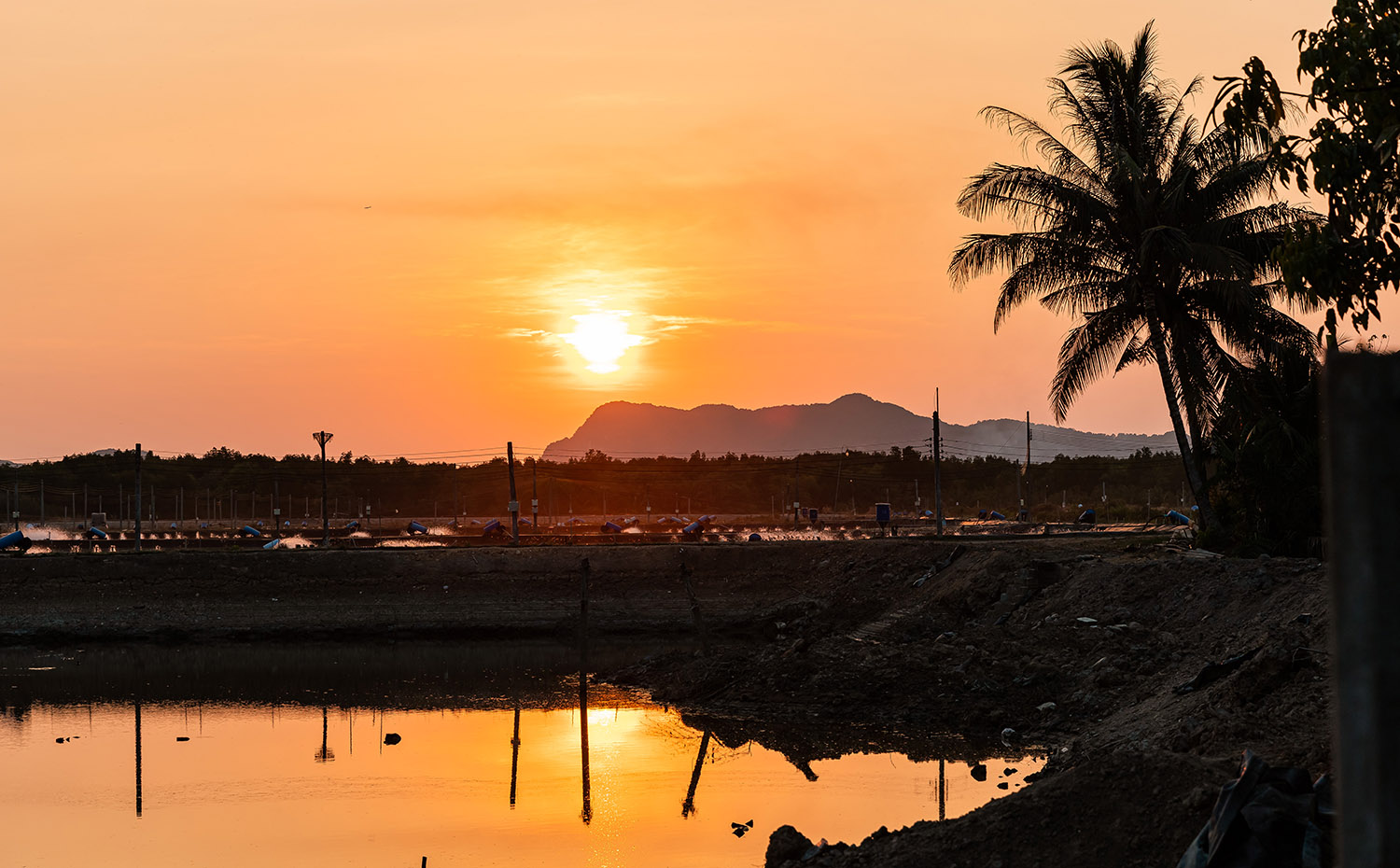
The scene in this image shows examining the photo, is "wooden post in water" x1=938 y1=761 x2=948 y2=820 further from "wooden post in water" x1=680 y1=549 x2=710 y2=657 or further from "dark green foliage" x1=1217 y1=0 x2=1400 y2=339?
"wooden post in water" x1=680 y1=549 x2=710 y2=657

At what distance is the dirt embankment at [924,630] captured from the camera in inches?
414

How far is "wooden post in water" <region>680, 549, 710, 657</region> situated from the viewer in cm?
3544

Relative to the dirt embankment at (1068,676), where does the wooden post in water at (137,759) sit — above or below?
below

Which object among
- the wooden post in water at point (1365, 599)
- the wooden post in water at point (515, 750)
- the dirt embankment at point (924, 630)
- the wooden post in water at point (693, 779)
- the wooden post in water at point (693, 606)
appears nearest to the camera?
the wooden post in water at point (1365, 599)

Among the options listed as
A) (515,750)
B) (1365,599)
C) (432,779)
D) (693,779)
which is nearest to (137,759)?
(432,779)

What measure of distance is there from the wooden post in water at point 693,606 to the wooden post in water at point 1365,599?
30.5 meters

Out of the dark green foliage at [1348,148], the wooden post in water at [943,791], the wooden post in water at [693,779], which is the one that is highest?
the dark green foliage at [1348,148]

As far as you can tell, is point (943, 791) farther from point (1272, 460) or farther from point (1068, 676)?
point (1272, 460)

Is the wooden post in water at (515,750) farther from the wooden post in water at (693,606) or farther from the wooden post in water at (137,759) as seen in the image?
the wooden post in water at (693,606)

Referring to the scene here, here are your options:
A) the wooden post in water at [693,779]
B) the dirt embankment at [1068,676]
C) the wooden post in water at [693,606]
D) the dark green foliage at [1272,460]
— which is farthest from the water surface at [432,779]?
the dark green foliage at [1272,460]

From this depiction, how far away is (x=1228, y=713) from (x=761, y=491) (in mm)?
112945

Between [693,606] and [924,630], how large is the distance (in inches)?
361

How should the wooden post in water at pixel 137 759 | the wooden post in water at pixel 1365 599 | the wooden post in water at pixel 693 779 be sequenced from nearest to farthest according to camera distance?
the wooden post in water at pixel 1365 599 → the wooden post in water at pixel 693 779 → the wooden post in water at pixel 137 759

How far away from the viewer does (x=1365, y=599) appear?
2535 mm
